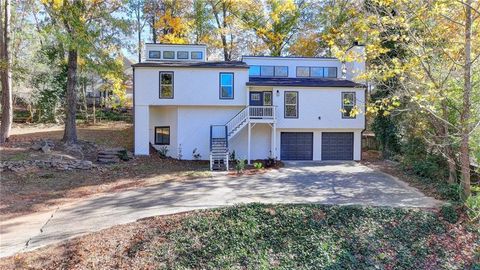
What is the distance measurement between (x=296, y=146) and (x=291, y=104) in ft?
8.18

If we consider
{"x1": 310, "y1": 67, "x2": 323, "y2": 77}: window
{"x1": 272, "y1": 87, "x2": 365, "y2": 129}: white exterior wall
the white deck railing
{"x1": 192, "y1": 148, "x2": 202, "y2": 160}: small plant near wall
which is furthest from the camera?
{"x1": 310, "y1": 67, "x2": 323, "y2": 77}: window

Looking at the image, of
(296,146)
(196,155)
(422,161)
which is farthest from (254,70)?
(422,161)

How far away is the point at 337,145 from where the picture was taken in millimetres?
21031

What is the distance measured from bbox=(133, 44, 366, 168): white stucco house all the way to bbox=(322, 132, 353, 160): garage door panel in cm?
6

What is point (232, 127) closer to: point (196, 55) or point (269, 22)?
point (196, 55)

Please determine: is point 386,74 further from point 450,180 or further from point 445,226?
point 450,180

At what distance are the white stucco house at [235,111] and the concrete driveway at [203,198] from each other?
4.71 m

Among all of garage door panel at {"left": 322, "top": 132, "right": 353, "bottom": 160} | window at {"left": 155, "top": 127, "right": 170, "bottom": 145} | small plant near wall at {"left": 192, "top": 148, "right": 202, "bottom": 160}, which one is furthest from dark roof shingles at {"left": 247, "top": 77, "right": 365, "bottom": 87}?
window at {"left": 155, "top": 127, "right": 170, "bottom": 145}

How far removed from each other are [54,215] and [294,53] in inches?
945

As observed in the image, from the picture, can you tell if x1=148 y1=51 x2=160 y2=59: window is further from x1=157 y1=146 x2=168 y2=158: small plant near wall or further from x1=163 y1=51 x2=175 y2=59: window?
x1=157 y1=146 x2=168 y2=158: small plant near wall

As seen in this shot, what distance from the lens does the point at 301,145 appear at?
20.9 m

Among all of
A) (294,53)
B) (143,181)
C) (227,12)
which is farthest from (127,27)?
(294,53)

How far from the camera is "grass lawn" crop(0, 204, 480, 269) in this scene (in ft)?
25.0

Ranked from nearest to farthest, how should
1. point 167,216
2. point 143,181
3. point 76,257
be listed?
point 76,257
point 167,216
point 143,181
